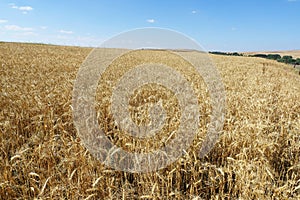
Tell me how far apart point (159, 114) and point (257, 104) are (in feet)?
8.30

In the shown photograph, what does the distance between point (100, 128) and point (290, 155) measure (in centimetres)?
307

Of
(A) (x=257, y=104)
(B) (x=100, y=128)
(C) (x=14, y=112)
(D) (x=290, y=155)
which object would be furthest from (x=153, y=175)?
(A) (x=257, y=104)

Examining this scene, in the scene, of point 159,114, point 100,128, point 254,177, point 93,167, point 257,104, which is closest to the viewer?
point 254,177

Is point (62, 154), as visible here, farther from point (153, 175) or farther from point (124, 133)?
point (153, 175)

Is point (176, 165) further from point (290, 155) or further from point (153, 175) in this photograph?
point (290, 155)

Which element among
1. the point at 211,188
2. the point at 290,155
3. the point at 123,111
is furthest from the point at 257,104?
the point at 211,188

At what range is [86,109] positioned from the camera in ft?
15.5

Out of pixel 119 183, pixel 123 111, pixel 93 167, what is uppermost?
pixel 123 111

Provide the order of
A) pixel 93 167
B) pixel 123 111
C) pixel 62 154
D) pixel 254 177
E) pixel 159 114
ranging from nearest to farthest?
pixel 254 177 → pixel 93 167 → pixel 62 154 → pixel 159 114 → pixel 123 111

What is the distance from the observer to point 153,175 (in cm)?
288

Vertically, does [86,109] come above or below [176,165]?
above

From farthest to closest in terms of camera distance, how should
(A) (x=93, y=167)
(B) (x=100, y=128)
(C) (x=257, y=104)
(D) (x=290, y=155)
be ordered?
(C) (x=257, y=104) → (B) (x=100, y=128) → (D) (x=290, y=155) → (A) (x=93, y=167)

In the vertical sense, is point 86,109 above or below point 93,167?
above

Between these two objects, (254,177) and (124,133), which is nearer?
(254,177)
